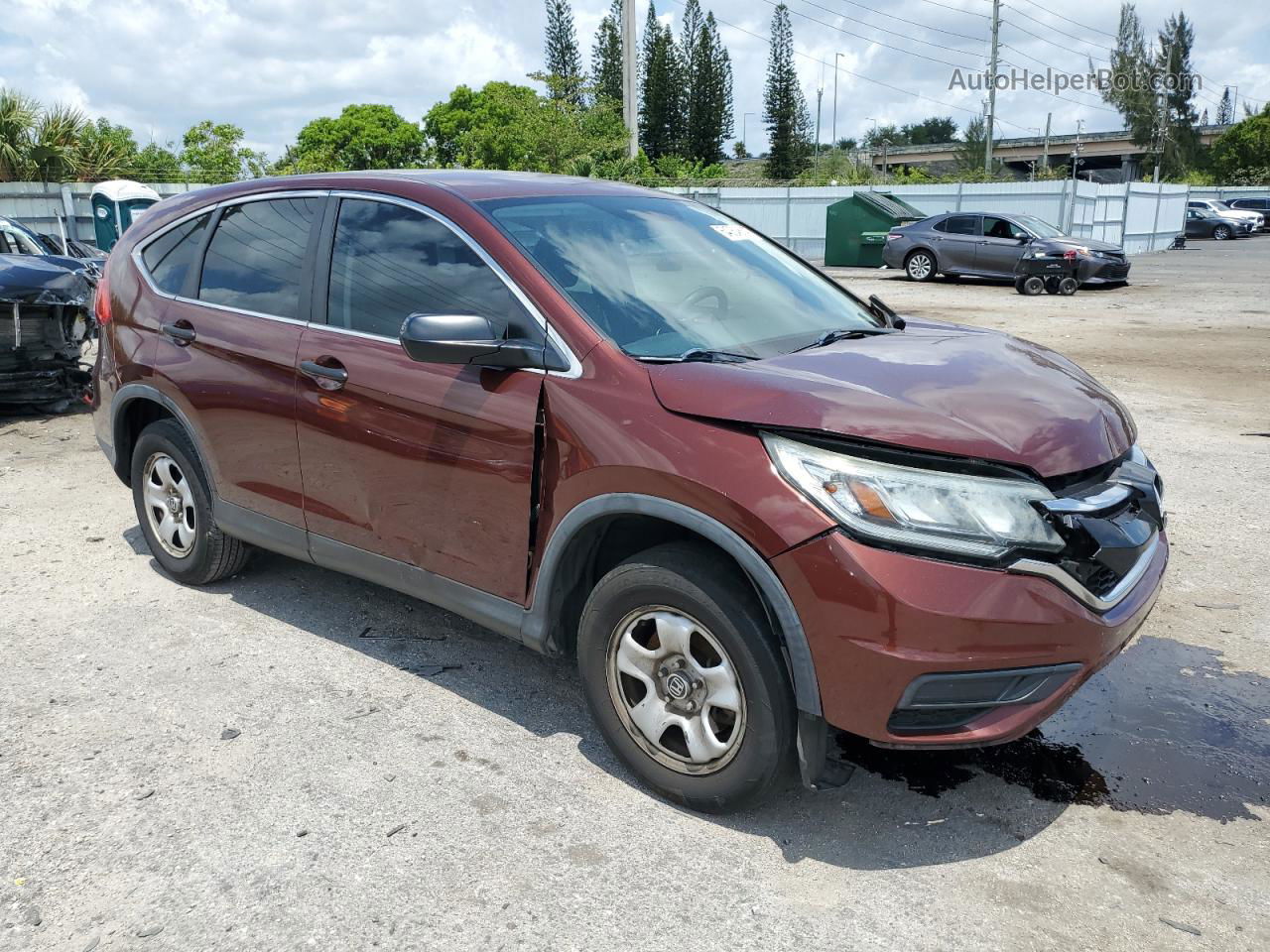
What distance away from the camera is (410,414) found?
362 centimetres

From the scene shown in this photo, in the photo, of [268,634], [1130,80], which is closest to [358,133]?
[1130,80]

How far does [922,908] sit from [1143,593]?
1.09 meters

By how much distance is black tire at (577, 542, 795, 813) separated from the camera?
9.40ft

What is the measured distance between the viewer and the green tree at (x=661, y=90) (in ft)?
262

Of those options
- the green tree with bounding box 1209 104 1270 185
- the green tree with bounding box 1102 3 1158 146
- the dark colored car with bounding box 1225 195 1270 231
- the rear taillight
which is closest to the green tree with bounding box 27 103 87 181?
the rear taillight

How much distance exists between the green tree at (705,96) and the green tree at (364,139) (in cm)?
2150

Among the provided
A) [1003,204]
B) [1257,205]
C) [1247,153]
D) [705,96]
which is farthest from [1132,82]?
[1003,204]

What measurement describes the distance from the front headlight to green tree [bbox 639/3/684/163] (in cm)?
8110

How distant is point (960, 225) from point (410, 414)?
69.1 ft

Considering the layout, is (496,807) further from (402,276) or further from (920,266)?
(920,266)

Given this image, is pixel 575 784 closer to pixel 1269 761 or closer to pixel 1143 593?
pixel 1143 593

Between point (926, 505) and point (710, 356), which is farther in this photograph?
point (710, 356)

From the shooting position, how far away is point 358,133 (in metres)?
71.5

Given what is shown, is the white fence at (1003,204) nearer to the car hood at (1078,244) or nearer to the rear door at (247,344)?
the car hood at (1078,244)
